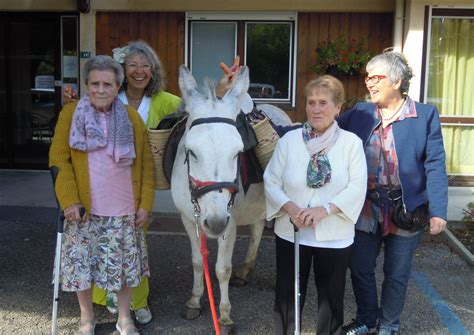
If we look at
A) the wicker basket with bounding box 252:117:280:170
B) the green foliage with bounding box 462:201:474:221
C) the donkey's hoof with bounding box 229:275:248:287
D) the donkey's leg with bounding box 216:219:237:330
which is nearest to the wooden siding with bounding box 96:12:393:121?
the green foliage with bounding box 462:201:474:221

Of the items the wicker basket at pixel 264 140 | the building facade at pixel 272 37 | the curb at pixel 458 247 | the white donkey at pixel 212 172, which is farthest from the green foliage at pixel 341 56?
the wicker basket at pixel 264 140

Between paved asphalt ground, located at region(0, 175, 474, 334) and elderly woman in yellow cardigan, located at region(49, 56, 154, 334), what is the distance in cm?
66

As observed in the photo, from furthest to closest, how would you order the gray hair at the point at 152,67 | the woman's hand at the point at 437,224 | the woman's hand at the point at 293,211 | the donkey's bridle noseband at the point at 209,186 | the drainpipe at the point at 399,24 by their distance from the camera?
the drainpipe at the point at 399,24 → the gray hair at the point at 152,67 → the woman's hand at the point at 437,224 → the woman's hand at the point at 293,211 → the donkey's bridle noseband at the point at 209,186

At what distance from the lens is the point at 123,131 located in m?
3.08

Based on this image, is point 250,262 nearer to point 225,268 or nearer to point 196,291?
point 196,291

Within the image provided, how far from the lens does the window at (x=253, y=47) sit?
7.65 metres

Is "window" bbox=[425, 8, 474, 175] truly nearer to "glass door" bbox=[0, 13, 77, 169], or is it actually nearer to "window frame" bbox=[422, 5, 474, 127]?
"window frame" bbox=[422, 5, 474, 127]

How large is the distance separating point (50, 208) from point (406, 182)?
507cm

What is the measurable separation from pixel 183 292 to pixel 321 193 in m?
1.94

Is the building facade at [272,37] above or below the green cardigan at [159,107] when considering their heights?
above

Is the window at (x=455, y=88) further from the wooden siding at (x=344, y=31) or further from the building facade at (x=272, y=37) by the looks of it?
the wooden siding at (x=344, y=31)

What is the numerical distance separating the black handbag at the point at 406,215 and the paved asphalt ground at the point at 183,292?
1.02 metres

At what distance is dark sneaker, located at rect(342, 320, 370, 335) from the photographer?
3.38 metres

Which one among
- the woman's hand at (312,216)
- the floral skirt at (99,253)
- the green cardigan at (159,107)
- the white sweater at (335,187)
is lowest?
the floral skirt at (99,253)
